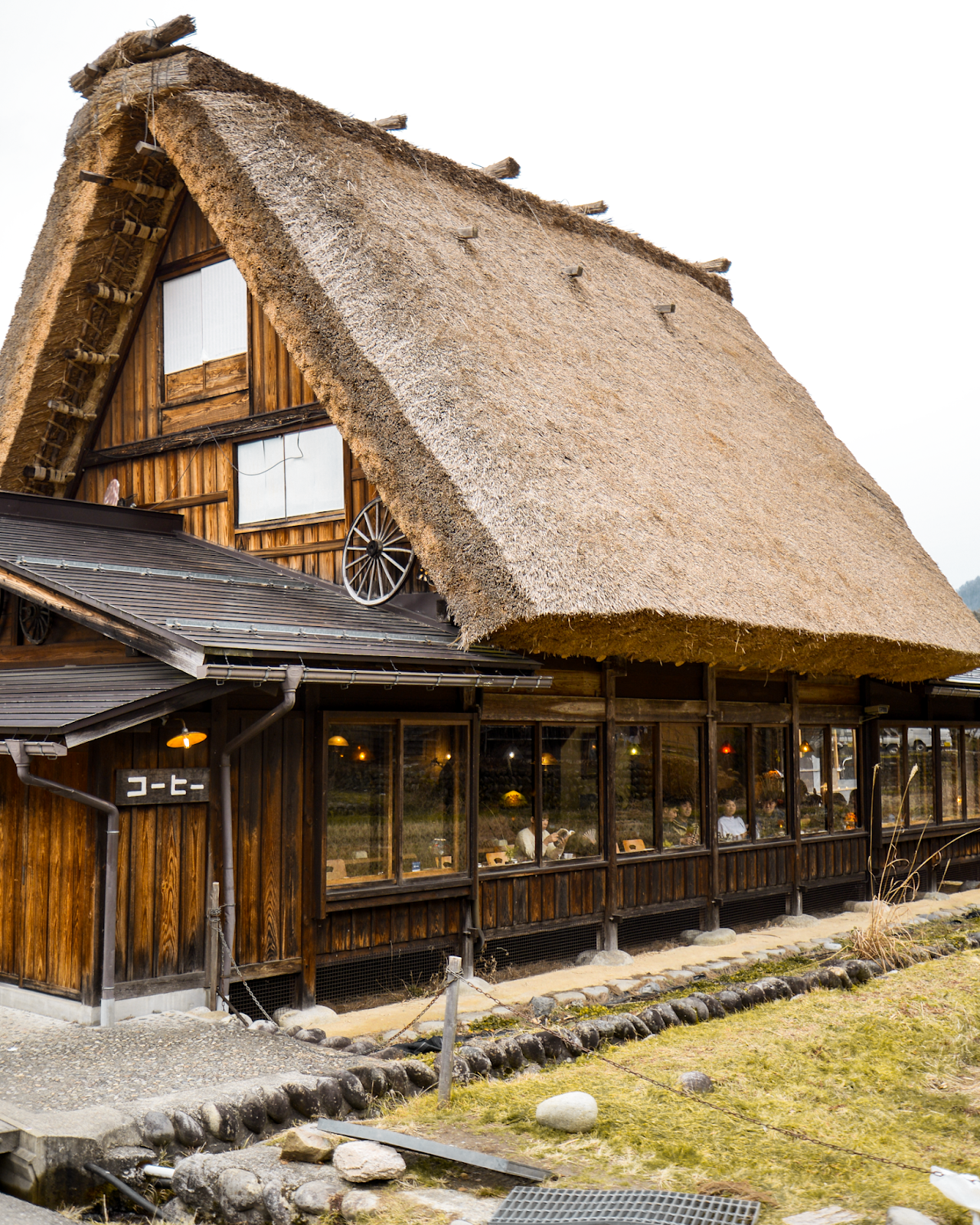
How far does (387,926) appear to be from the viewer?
892 cm

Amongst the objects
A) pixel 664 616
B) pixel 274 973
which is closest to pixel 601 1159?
pixel 274 973

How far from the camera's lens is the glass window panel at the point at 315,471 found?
34.5ft

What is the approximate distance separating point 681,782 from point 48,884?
619 centimetres

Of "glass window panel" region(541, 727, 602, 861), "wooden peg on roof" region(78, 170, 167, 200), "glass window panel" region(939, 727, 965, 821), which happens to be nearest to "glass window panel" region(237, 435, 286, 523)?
"wooden peg on roof" region(78, 170, 167, 200)

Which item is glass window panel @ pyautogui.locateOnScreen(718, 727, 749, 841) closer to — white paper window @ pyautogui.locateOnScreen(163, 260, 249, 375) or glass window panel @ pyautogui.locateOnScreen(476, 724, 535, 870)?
glass window panel @ pyautogui.locateOnScreen(476, 724, 535, 870)

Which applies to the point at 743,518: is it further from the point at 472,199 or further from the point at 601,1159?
the point at 601,1159

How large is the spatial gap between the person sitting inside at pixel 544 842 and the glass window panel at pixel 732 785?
7.97ft

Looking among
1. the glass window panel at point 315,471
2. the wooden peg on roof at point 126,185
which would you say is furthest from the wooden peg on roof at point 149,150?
the glass window panel at point 315,471

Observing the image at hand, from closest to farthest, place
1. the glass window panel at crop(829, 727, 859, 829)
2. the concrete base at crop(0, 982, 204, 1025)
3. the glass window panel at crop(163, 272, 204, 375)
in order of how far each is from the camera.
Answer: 1. the concrete base at crop(0, 982, 204, 1025)
2. the glass window panel at crop(163, 272, 204, 375)
3. the glass window panel at crop(829, 727, 859, 829)

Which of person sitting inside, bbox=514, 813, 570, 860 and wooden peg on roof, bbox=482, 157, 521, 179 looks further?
wooden peg on roof, bbox=482, 157, 521, 179

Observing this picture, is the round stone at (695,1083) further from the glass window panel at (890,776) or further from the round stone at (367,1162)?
the glass window panel at (890,776)

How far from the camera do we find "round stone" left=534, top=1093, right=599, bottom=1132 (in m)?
5.41

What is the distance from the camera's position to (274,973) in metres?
8.16

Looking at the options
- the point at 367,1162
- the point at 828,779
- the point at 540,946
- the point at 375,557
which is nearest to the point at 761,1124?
the point at 367,1162
